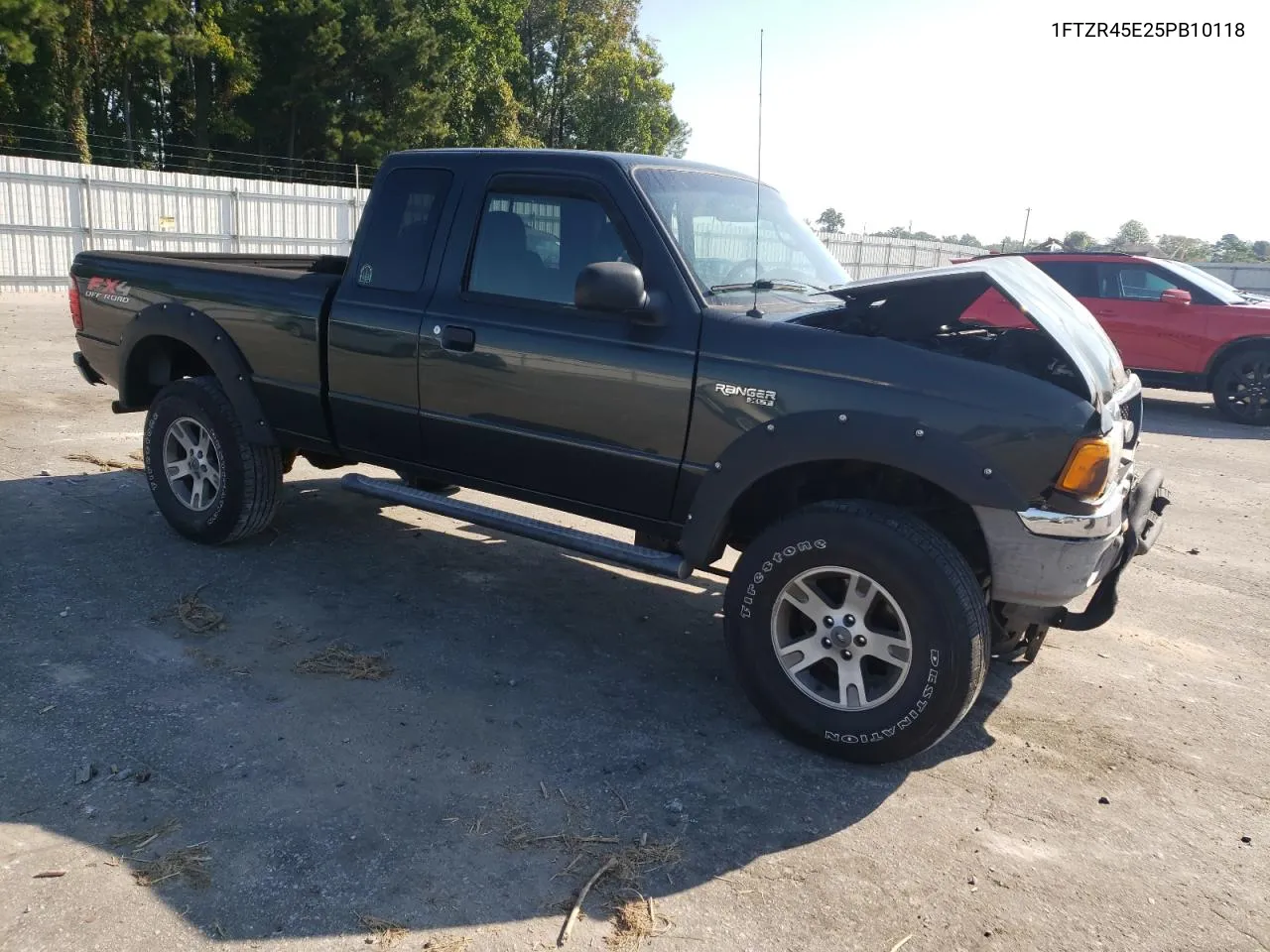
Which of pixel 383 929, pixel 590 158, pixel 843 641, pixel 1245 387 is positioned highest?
pixel 590 158

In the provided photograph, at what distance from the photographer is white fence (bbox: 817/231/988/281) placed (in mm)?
29484

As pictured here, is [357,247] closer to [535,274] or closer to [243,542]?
[535,274]

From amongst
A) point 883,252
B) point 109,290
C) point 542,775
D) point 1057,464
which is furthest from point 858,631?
point 883,252

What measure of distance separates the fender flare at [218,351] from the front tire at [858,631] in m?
2.80

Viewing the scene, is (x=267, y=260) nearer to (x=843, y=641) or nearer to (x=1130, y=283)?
(x=843, y=641)

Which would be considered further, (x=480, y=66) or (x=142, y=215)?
(x=480, y=66)

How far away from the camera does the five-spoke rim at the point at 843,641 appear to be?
11.6 feet

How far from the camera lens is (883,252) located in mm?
30938

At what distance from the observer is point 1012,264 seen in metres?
4.14

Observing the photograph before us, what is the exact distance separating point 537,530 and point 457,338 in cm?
90

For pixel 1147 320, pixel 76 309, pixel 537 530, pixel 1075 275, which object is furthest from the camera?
pixel 1075 275

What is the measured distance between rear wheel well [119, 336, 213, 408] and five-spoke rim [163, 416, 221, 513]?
13.6 inches

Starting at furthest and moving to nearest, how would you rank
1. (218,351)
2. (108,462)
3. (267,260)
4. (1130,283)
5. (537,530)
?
(1130,283) < (108,462) < (267,260) < (218,351) < (537,530)

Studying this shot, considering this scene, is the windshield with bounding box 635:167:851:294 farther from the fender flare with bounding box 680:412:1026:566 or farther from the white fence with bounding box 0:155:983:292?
the white fence with bounding box 0:155:983:292
